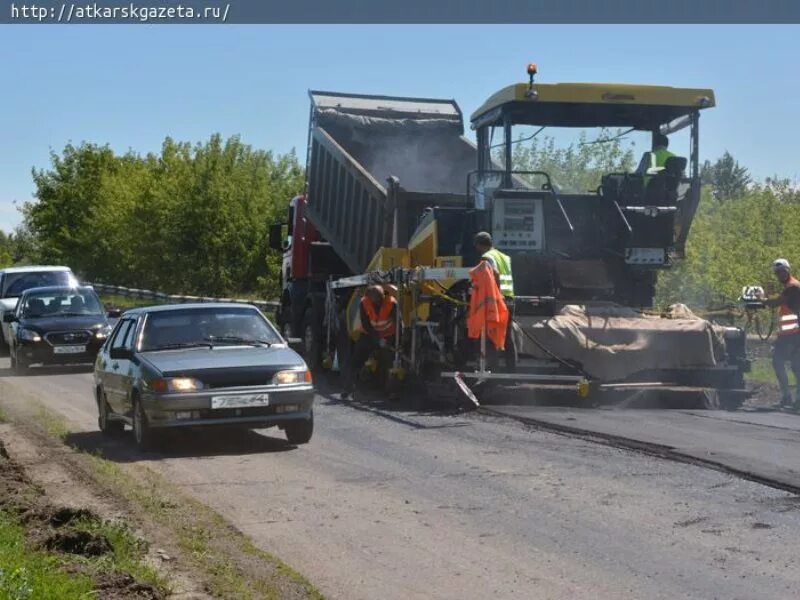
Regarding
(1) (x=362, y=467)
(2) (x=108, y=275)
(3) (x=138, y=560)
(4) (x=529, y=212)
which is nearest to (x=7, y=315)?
(4) (x=529, y=212)

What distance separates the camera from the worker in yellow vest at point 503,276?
14.5m

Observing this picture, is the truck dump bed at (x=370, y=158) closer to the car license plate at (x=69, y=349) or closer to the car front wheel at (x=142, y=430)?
the car license plate at (x=69, y=349)

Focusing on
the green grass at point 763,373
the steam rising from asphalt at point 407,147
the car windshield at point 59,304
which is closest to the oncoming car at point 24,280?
the car windshield at point 59,304

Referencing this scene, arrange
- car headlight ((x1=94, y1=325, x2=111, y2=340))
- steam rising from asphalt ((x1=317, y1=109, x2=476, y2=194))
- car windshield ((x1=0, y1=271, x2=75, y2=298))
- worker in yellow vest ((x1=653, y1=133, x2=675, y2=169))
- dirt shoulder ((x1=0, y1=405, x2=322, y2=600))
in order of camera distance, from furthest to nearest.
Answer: car windshield ((x1=0, y1=271, x2=75, y2=298))
car headlight ((x1=94, y1=325, x2=111, y2=340))
steam rising from asphalt ((x1=317, y1=109, x2=476, y2=194))
worker in yellow vest ((x1=653, y1=133, x2=675, y2=169))
dirt shoulder ((x1=0, y1=405, x2=322, y2=600))

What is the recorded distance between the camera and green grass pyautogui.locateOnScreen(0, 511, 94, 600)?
19.7 ft

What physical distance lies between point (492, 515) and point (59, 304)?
1755 centimetres

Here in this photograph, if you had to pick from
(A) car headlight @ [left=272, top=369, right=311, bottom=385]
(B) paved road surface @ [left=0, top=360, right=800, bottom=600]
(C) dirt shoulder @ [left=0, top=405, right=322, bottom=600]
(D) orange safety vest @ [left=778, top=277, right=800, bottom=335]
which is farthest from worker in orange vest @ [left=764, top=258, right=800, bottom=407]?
(C) dirt shoulder @ [left=0, top=405, right=322, bottom=600]

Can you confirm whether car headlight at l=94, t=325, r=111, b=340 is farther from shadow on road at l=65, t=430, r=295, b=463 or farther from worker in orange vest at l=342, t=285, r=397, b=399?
shadow on road at l=65, t=430, r=295, b=463

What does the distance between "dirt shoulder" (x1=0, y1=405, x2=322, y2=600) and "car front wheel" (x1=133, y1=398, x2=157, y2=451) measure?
42.6 inches

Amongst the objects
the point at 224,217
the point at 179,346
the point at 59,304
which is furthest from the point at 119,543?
the point at 224,217

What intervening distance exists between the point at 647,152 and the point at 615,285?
5.52 ft

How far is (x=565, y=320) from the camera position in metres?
15.1

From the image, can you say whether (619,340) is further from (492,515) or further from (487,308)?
(492,515)

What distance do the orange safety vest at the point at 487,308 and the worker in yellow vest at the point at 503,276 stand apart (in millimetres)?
160
